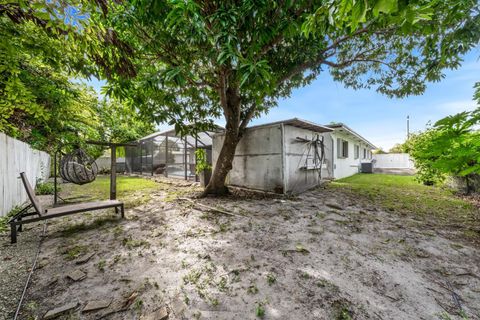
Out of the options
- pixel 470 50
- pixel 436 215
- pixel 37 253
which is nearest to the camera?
pixel 37 253

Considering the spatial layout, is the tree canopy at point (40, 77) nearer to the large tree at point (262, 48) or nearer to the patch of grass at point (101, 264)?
the large tree at point (262, 48)

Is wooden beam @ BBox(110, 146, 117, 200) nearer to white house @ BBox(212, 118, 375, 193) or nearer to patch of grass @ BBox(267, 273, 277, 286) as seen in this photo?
white house @ BBox(212, 118, 375, 193)

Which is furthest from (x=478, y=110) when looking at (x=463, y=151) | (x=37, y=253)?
(x=37, y=253)

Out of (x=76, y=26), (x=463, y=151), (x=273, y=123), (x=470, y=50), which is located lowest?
(x=463, y=151)

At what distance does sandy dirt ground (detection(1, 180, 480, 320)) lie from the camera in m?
1.67

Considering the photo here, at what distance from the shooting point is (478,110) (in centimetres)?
296

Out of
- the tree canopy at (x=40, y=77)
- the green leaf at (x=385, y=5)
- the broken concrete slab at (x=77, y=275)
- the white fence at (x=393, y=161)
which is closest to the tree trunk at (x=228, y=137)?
the tree canopy at (x=40, y=77)

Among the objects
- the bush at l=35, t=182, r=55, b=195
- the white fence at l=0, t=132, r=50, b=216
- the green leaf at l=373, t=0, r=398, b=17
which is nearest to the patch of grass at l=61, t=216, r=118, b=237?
the white fence at l=0, t=132, r=50, b=216

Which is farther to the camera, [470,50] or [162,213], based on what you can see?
[162,213]

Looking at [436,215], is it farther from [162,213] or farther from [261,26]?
[162,213]

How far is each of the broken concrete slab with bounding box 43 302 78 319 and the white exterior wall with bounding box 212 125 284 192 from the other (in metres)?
5.32

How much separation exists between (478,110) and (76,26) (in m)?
6.23

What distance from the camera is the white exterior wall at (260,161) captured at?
6.15 m

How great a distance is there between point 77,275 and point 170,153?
31.6 ft
